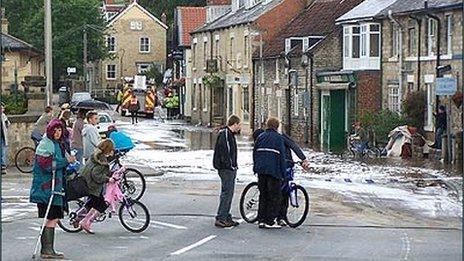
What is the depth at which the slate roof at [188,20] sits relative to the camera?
85000mm

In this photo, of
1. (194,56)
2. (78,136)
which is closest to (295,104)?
(194,56)

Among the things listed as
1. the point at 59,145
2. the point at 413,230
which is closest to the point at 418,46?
the point at 413,230

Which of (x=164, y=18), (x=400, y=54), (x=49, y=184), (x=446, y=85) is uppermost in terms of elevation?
(x=164, y=18)

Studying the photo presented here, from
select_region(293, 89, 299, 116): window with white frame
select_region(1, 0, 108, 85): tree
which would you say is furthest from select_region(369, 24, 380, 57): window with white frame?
select_region(1, 0, 108, 85): tree

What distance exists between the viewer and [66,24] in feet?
292

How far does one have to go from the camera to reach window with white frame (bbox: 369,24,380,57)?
46650 millimetres

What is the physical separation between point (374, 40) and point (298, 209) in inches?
1135

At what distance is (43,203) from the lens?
589 inches

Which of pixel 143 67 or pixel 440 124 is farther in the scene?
pixel 143 67

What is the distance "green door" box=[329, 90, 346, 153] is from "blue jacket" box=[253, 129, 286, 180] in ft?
101

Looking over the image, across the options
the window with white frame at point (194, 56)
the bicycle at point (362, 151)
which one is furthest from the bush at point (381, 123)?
the window with white frame at point (194, 56)

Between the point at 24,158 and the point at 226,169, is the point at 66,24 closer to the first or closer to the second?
the point at 24,158

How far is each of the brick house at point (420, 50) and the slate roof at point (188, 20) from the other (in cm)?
3970

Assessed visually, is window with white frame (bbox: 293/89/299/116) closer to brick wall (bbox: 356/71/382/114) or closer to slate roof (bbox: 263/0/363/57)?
slate roof (bbox: 263/0/363/57)
